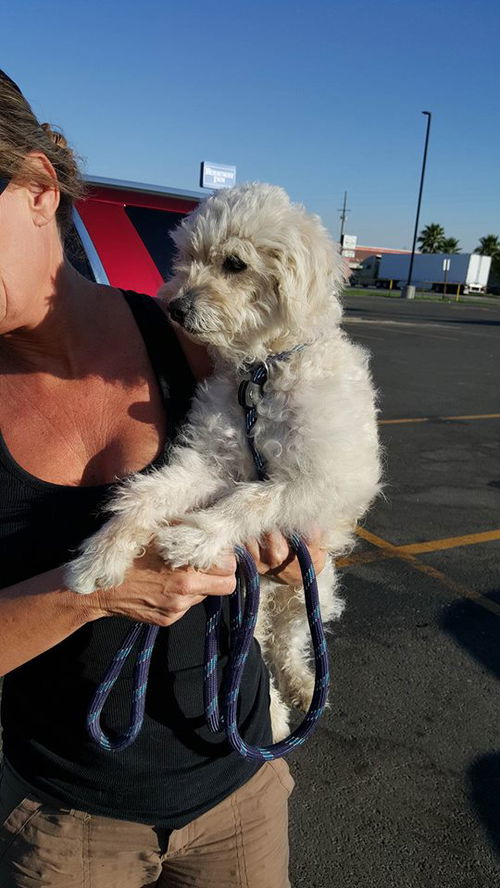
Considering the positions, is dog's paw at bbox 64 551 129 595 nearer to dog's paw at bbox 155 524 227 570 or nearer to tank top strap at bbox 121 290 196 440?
dog's paw at bbox 155 524 227 570

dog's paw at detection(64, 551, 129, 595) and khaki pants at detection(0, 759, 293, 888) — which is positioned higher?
dog's paw at detection(64, 551, 129, 595)

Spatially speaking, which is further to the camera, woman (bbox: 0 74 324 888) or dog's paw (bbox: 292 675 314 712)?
dog's paw (bbox: 292 675 314 712)

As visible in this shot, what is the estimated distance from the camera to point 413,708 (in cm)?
341

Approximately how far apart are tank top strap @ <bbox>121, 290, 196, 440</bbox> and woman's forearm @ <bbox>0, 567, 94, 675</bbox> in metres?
0.56

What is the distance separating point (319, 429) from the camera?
197 centimetres

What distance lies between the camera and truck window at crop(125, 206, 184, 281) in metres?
4.44

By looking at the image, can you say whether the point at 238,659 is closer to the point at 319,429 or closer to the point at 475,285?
the point at 319,429

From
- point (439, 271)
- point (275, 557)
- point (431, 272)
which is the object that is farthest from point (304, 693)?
point (431, 272)

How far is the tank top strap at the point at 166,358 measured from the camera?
6.18 ft

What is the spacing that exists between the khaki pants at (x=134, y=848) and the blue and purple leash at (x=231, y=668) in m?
0.19

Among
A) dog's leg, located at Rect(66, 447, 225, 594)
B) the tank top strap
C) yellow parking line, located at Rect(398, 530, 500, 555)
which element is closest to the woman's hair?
the tank top strap

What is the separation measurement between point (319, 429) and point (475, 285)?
71.1m

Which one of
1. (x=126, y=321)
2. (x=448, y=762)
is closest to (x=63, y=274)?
(x=126, y=321)

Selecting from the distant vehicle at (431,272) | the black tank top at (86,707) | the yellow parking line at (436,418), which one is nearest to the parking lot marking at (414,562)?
the black tank top at (86,707)
